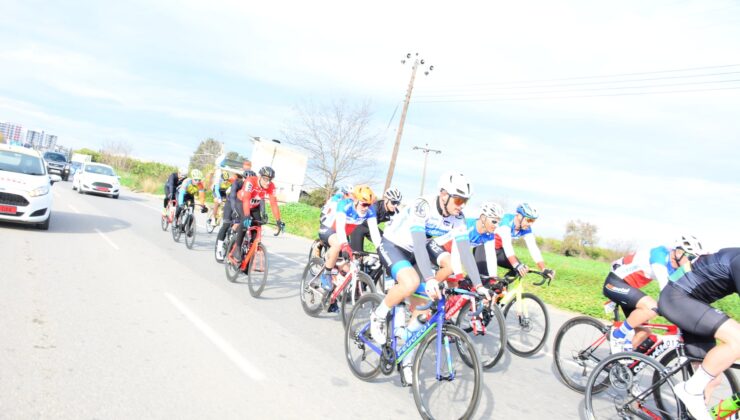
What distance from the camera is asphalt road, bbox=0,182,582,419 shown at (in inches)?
143

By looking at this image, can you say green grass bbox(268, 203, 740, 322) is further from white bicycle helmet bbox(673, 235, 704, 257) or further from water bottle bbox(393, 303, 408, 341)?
water bottle bbox(393, 303, 408, 341)

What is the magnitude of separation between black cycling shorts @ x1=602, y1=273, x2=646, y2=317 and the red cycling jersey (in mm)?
5317

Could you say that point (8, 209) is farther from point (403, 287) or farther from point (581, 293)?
point (581, 293)

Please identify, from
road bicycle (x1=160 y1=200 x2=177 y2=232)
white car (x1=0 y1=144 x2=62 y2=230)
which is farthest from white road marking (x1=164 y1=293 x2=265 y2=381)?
road bicycle (x1=160 y1=200 x2=177 y2=232)

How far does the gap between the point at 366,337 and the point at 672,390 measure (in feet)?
9.03

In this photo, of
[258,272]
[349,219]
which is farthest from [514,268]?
[258,272]

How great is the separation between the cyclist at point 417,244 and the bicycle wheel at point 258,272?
3235mm

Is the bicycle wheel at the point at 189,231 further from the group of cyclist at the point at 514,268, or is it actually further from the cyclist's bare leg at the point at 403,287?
the cyclist's bare leg at the point at 403,287

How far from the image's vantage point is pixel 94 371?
157 inches

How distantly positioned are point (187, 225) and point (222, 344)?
7.90 metres

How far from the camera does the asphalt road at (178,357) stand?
363 cm

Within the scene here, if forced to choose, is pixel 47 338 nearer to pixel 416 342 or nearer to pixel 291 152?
pixel 416 342

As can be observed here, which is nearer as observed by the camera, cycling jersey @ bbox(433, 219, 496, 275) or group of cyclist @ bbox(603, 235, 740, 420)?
group of cyclist @ bbox(603, 235, 740, 420)

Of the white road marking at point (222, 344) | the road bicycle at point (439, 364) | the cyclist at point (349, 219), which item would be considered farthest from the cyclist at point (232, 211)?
the road bicycle at point (439, 364)
